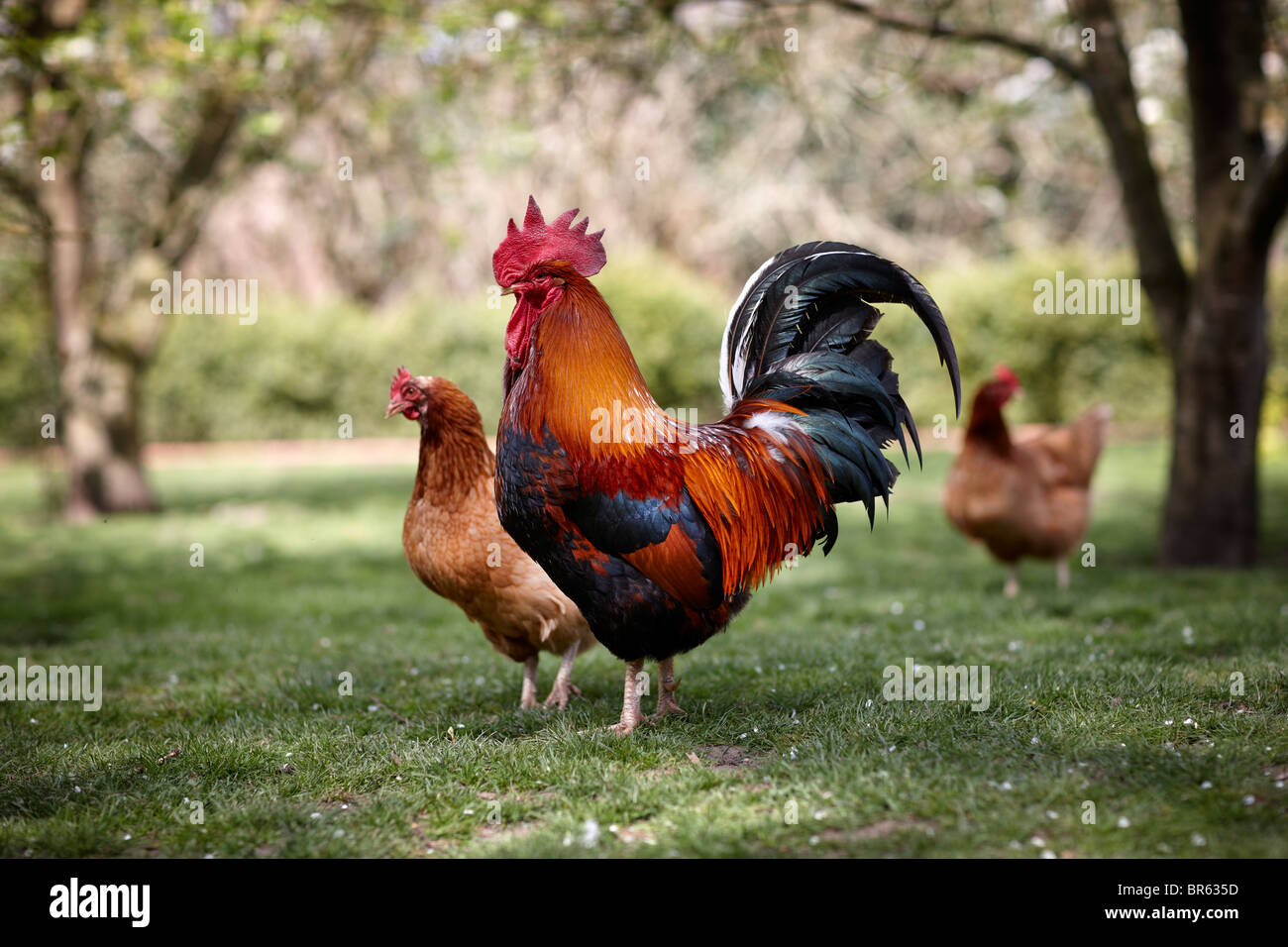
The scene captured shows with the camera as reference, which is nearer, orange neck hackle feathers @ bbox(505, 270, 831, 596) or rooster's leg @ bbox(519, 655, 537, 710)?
orange neck hackle feathers @ bbox(505, 270, 831, 596)

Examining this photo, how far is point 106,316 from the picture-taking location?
576 inches

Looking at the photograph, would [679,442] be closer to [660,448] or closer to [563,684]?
[660,448]

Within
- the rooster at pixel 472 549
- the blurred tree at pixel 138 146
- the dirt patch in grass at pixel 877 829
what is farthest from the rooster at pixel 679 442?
the blurred tree at pixel 138 146

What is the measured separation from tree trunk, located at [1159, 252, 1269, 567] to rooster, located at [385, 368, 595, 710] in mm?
6677

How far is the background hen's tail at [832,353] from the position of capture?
510 centimetres

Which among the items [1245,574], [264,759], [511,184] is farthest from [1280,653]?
[511,184]

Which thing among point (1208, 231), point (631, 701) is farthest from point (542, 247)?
point (1208, 231)

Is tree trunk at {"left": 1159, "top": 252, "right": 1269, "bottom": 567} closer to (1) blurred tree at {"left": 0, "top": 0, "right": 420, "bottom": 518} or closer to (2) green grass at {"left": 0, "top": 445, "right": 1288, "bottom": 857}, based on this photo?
(2) green grass at {"left": 0, "top": 445, "right": 1288, "bottom": 857}

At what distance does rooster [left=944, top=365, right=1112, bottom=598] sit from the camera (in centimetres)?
843

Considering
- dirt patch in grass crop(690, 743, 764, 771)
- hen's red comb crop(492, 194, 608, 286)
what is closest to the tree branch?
hen's red comb crop(492, 194, 608, 286)

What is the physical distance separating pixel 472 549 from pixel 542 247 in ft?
5.49

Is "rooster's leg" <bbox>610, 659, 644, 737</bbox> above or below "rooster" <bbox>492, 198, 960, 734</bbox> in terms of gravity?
below
